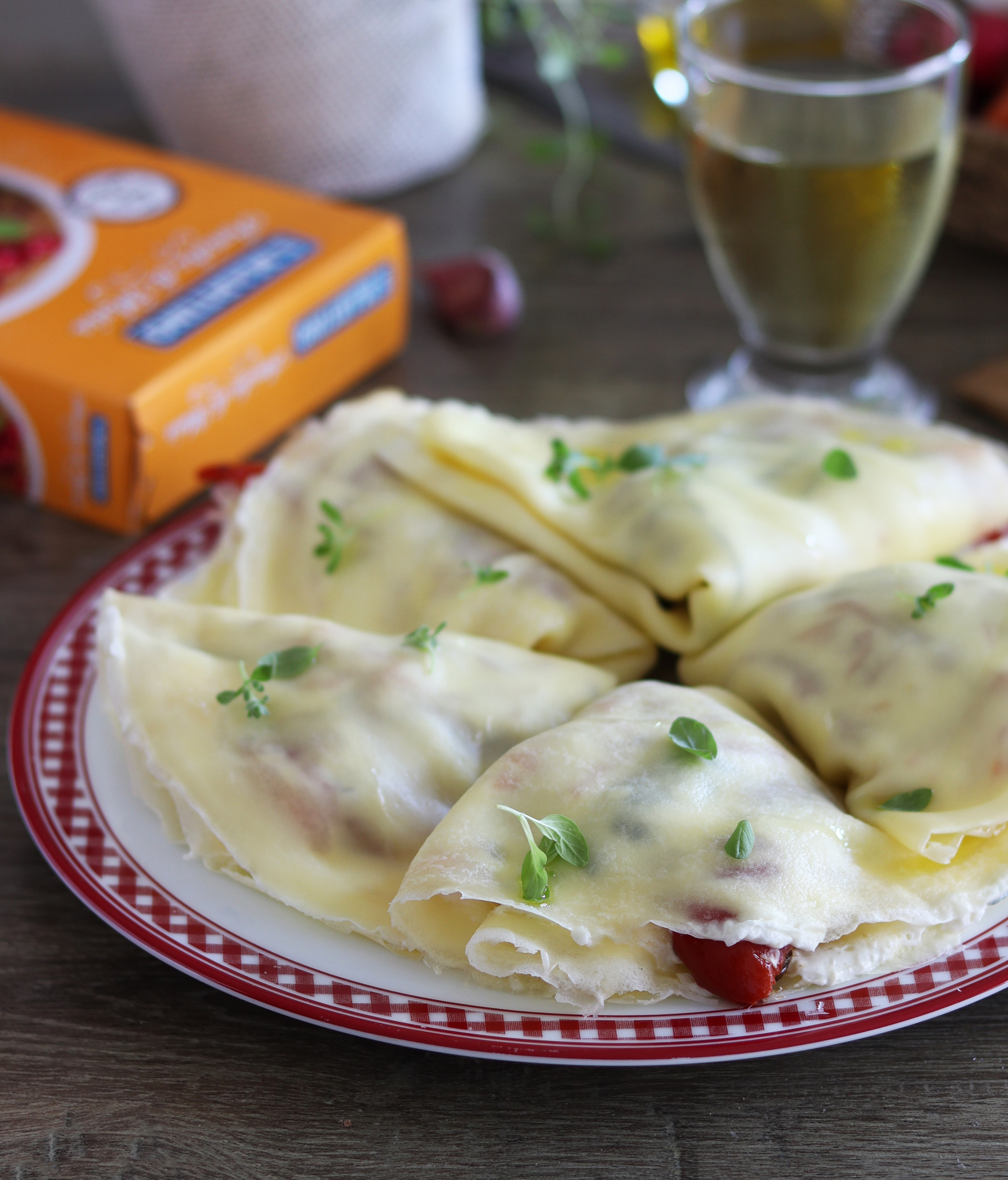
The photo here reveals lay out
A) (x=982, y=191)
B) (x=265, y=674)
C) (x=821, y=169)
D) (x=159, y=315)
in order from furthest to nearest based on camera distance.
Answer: (x=982, y=191) → (x=159, y=315) → (x=821, y=169) → (x=265, y=674)

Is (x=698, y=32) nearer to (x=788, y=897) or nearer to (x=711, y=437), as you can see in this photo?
(x=711, y=437)

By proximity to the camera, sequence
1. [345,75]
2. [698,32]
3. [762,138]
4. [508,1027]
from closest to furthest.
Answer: [508,1027], [762,138], [698,32], [345,75]

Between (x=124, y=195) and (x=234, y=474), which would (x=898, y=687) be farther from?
(x=124, y=195)

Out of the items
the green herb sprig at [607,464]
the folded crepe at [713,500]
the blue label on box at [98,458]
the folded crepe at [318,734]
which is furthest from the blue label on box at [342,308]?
the folded crepe at [318,734]

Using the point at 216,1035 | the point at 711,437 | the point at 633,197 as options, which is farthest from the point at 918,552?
the point at 633,197

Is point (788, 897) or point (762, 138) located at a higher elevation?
point (762, 138)

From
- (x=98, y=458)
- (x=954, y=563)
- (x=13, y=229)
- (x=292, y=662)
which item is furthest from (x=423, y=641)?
(x=13, y=229)
